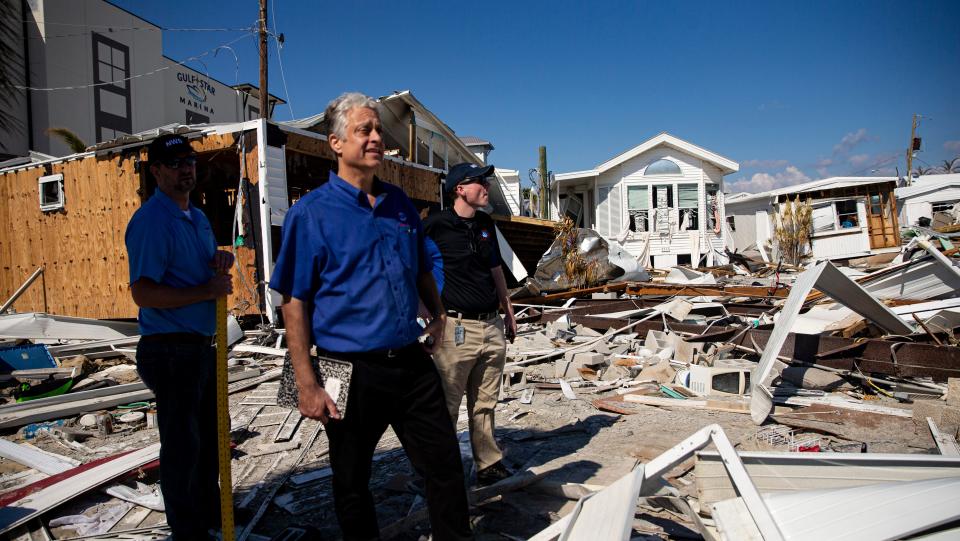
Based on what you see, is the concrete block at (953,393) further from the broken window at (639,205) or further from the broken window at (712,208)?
the broken window at (712,208)

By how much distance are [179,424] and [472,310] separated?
5.76 ft

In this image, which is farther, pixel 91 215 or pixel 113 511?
pixel 91 215

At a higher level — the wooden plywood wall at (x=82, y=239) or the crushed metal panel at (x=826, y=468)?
the wooden plywood wall at (x=82, y=239)

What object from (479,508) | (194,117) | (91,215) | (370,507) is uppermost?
(194,117)

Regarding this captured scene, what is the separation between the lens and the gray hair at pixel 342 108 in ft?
7.20

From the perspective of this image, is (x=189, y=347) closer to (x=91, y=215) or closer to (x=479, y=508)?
(x=479, y=508)

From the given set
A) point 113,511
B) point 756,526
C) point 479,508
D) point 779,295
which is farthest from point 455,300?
point 779,295

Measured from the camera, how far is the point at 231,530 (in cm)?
250

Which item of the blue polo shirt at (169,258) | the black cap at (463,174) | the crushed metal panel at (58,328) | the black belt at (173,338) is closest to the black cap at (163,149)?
the blue polo shirt at (169,258)

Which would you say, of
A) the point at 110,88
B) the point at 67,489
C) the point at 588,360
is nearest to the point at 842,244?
the point at 588,360

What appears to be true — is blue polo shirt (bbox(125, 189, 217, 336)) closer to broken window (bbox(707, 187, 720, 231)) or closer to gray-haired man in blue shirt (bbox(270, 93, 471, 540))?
gray-haired man in blue shirt (bbox(270, 93, 471, 540))

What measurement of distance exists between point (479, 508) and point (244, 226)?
320 inches

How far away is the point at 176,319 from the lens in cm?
254

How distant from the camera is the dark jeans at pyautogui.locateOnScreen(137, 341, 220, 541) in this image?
2498 mm
